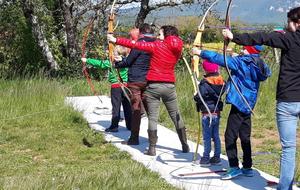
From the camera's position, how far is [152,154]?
22.4 ft

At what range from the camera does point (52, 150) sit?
7320 millimetres

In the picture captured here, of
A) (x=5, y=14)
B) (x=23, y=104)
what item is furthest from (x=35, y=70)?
(x=23, y=104)

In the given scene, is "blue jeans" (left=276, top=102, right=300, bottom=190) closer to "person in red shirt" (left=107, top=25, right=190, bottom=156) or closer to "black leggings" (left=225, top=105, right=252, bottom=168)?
"black leggings" (left=225, top=105, right=252, bottom=168)

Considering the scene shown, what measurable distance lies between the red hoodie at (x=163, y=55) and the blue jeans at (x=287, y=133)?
6.06 ft

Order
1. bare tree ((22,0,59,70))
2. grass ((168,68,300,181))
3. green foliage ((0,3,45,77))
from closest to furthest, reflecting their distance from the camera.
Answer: grass ((168,68,300,181)) → bare tree ((22,0,59,70)) → green foliage ((0,3,45,77))

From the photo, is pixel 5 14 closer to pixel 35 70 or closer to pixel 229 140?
pixel 35 70

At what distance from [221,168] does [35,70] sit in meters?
11.9

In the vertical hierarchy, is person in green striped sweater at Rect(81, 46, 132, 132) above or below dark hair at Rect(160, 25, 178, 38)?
below

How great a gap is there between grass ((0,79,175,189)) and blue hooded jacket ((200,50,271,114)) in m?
1.07

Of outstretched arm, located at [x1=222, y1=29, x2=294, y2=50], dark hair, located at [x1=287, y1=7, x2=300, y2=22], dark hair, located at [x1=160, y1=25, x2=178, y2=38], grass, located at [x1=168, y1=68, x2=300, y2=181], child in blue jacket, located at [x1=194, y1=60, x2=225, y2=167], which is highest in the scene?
dark hair, located at [x1=287, y1=7, x2=300, y2=22]

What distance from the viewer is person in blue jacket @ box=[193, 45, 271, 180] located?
215 inches

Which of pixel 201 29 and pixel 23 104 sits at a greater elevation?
pixel 201 29

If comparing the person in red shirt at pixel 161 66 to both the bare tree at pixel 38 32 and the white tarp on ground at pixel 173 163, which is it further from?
the bare tree at pixel 38 32

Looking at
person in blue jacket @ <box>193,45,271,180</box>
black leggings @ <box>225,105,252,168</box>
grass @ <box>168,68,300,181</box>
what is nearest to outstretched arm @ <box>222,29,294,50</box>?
person in blue jacket @ <box>193,45,271,180</box>
